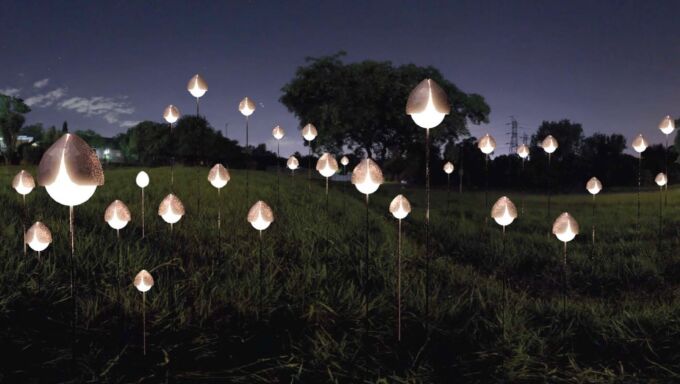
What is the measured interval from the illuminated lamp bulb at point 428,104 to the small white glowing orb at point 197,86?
4016mm

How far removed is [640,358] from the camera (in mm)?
4336

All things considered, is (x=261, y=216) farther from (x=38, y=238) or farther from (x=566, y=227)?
(x=566, y=227)

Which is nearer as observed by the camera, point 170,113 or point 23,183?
point 23,183

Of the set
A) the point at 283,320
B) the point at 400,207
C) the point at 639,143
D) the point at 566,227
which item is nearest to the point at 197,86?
the point at 283,320

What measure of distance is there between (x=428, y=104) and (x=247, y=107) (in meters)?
4.02

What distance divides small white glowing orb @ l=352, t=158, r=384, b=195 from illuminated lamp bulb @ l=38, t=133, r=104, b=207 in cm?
192

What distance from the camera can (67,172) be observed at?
2.27 m

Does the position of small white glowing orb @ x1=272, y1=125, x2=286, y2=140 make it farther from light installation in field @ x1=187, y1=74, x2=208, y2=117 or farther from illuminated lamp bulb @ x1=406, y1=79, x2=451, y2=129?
illuminated lamp bulb @ x1=406, y1=79, x2=451, y2=129

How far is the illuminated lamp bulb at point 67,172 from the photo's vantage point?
89.4 inches

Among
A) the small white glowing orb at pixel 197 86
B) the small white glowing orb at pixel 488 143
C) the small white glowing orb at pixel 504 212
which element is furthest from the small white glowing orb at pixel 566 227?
the small white glowing orb at pixel 197 86

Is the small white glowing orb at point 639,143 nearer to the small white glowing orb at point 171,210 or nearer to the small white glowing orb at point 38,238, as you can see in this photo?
the small white glowing orb at point 171,210

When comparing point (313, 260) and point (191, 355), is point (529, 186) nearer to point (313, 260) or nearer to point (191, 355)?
point (313, 260)

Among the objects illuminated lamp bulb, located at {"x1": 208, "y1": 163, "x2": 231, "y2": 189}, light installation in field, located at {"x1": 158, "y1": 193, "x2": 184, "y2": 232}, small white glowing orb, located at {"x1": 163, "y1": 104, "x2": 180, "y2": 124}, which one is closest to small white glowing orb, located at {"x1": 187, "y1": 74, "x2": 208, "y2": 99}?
small white glowing orb, located at {"x1": 163, "y1": 104, "x2": 180, "y2": 124}

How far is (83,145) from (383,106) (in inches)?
1118
